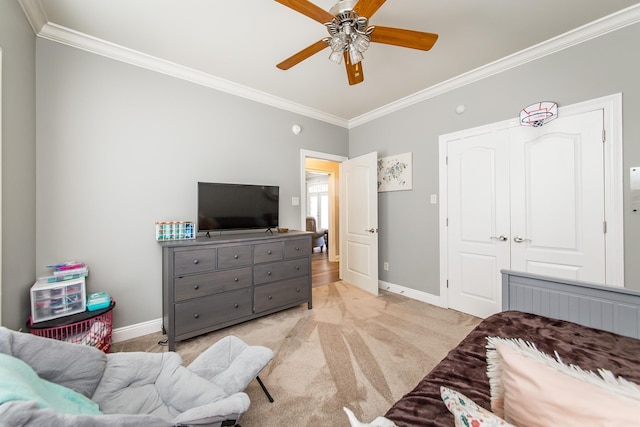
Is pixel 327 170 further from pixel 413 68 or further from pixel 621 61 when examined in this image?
pixel 621 61

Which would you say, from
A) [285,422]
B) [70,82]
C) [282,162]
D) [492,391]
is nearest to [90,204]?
[70,82]

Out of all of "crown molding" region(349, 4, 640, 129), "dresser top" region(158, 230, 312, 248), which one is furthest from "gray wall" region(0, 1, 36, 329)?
"crown molding" region(349, 4, 640, 129)

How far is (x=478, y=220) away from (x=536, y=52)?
5.53 feet

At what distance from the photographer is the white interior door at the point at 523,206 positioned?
2.13 metres

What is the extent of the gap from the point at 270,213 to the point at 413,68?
2.28m

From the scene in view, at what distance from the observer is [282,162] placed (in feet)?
11.2

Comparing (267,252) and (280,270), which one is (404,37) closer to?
(267,252)

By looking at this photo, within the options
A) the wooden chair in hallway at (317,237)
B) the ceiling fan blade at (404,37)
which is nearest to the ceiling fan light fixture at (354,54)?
the ceiling fan blade at (404,37)

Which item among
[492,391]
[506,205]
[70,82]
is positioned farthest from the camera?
[506,205]

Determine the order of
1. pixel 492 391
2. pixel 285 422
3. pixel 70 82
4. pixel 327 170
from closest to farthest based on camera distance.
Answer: pixel 492 391, pixel 285 422, pixel 70 82, pixel 327 170

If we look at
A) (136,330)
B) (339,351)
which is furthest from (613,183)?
(136,330)

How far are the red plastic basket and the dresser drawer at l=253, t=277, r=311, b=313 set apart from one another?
1217 mm

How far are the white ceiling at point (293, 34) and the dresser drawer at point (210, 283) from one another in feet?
6.95

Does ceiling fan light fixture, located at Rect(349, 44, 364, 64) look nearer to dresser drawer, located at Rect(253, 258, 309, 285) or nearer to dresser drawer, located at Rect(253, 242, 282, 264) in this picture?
dresser drawer, located at Rect(253, 242, 282, 264)
